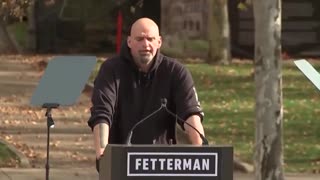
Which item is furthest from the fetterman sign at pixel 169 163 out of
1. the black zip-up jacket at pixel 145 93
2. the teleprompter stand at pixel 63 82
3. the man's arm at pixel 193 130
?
the teleprompter stand at pixel 63 82

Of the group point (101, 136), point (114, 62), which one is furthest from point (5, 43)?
point (101, 136)

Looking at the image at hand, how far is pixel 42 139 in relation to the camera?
49.5ft

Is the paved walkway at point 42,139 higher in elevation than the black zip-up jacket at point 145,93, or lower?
lower

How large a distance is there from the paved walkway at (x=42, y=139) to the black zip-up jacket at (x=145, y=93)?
5.84 meters

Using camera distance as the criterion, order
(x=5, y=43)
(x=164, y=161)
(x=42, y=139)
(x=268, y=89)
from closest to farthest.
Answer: (x=164, y=161) → (x=268, y=89) → (x=42, y=139) → (x=5, y=43)

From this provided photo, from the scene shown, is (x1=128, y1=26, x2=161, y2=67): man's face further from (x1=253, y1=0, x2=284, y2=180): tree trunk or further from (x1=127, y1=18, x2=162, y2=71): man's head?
(x1=253, y1=0, x2=284, y2=180): tree trunk

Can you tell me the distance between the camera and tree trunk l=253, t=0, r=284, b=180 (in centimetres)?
969

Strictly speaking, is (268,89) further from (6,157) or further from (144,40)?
(6,157)

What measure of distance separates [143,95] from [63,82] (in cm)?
170

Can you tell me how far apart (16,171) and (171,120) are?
6.38m

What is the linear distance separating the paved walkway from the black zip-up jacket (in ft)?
19.2

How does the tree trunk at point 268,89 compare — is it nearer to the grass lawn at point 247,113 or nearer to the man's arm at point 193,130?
the grass lawn at point 247,113

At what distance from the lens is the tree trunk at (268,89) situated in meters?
9.69

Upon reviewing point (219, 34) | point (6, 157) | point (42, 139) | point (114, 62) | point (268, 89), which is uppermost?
point (114, 62)
